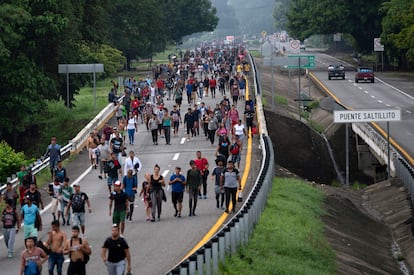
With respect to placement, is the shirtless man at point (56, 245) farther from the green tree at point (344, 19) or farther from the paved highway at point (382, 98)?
the green tree at point (344, 19)

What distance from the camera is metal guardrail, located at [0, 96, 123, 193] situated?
115ft

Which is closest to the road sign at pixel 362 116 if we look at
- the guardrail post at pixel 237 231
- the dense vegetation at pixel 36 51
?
the guardrail post at pixel 237 231

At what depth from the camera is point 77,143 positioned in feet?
142

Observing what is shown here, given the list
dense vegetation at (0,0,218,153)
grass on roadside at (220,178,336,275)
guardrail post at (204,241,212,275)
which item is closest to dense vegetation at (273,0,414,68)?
dense vegetation at (0,0,218,153)

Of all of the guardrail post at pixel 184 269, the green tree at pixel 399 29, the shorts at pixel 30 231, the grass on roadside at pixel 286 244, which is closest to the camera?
the guardrail post at pixel 184 269

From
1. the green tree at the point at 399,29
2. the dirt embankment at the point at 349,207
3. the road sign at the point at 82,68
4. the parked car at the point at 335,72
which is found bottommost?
the dirt embankment at the point at 349,207

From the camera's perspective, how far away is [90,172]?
123 ft

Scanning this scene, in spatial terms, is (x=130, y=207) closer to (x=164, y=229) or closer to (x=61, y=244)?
(x=164, y=229)

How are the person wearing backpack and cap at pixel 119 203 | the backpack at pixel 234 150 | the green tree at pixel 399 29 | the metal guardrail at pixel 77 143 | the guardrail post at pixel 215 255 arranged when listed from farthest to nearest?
the green tree at pixel 399 29 → the metal guardrail at pixel 77 143 → the backpack at pixel 234 150 → the person wearing backpack and cap at pixel 119 203 → the guardrail post at pixel 215 255

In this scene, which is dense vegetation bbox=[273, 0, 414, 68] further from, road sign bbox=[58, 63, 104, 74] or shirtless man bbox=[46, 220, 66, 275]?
shirtless man bbox=[46, 220, 66, 275]

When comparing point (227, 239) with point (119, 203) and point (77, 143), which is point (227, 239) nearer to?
point (119, 203)

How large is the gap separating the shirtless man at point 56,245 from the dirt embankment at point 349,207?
719 cm

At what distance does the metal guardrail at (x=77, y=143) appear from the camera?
35094mm

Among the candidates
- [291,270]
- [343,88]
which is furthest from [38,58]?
[291,270]
